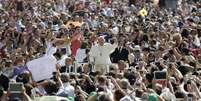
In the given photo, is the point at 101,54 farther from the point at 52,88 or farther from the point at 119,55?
the point at 52,88

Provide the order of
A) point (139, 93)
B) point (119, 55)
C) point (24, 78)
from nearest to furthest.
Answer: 1. point (139, 93)
2. point (24, 78)
3. point (119, 55)

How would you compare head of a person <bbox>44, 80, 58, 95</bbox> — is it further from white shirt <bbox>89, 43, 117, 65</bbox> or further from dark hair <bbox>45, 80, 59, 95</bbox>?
white shirt <bbox>89, 43, 117, 65</bbox>

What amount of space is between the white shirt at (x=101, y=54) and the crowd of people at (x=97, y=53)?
25 mm

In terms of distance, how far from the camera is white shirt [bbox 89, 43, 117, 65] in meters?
19.2

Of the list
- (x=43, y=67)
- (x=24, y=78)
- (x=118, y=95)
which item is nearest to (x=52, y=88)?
(x=118, y=95)

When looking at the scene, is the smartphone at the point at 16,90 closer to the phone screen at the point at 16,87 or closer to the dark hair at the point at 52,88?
the phone screen at the point at 16,87

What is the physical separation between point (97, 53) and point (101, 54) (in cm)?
11

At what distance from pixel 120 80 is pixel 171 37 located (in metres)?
8.80

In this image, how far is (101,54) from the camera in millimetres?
19281

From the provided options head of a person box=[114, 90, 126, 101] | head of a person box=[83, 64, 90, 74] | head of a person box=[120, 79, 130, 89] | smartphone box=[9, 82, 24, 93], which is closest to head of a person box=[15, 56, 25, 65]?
head of a person box=[83, 64, 90, 74]

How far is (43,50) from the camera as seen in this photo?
20.7m

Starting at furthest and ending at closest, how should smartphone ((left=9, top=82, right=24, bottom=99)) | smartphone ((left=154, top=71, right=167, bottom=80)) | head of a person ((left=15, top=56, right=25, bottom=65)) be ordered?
head of a person ((left=15, top=56, right=25, bottom=65))
smartphone ((left=154, top=71, right=167, bottom=80))
smartphone ((left=9, top=82, right=24, bottom=99))

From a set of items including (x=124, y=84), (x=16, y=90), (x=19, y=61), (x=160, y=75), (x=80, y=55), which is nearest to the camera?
(x=16, y=90)

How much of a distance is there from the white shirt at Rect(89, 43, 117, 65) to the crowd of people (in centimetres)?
2
